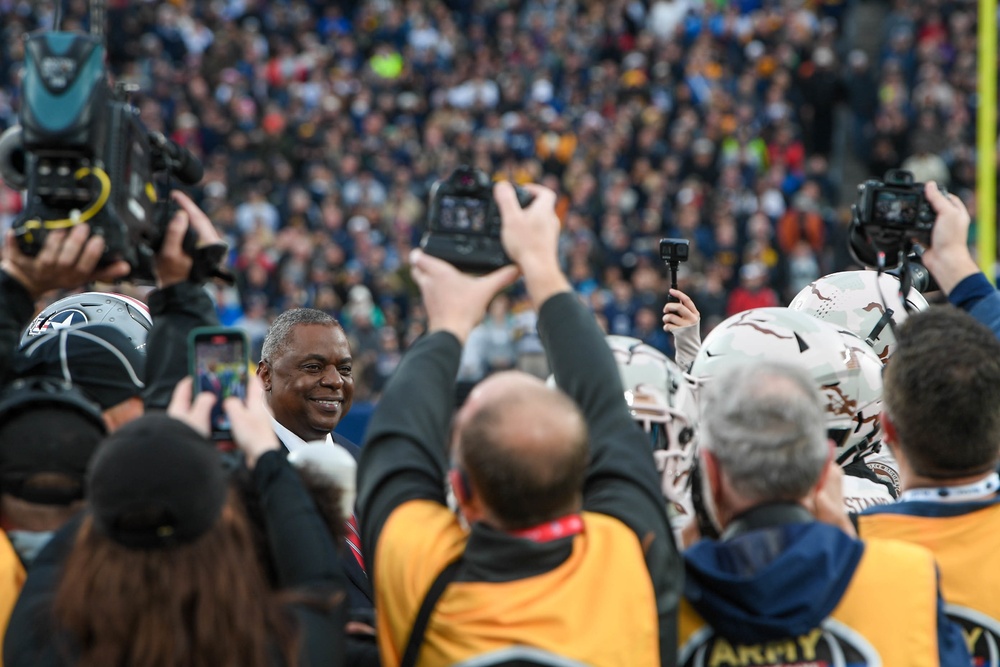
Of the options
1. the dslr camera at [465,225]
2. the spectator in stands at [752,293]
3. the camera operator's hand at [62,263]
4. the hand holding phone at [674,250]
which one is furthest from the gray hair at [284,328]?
the spectator in stands at [752,293]

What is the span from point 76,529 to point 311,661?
51 cm

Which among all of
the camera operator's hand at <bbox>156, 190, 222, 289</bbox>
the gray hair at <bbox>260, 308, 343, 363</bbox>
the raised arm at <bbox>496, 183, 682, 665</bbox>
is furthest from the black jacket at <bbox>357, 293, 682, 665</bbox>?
the gray hair at <bbox>260, 308, 343, 363</bbox>

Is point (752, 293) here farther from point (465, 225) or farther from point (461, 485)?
point (461, 485)

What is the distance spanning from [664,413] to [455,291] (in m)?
0.61

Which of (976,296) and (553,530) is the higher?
(976,296)

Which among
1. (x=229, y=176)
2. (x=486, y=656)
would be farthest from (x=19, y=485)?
(x=229, y=176)

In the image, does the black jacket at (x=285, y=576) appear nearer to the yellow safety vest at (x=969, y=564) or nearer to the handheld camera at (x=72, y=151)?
the handheld camera at (x=72, y=151)

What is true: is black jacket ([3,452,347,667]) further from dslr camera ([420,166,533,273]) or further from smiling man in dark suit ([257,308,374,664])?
smiling man in dark suit ([257,308,374,664])

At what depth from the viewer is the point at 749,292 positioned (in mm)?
16453

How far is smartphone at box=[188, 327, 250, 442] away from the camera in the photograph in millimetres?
2674

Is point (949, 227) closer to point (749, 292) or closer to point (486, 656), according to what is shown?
point (486, 656)

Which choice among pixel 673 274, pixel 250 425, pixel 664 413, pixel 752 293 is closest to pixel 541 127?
pixel 752 293

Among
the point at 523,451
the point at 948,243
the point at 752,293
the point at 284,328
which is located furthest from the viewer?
the point at 752,293

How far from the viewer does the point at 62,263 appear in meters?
2.71
